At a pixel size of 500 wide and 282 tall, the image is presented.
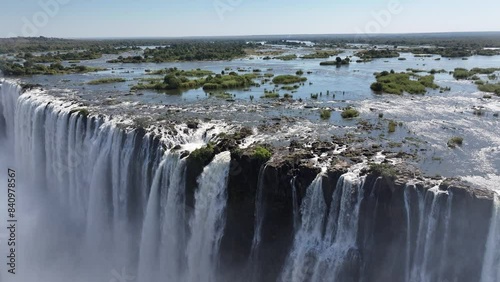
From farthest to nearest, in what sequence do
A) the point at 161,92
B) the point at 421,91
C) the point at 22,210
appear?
the point at 161,92 < the point at 421,91 < the point at 22,210

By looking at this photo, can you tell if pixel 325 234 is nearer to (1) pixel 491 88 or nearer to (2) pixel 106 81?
(1) pixel 491 88

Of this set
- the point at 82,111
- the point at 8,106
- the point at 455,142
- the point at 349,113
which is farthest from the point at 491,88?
the point at 8,106

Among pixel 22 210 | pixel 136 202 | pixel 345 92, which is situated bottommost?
pixel 22 210

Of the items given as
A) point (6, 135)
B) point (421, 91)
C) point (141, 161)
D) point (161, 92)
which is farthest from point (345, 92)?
point (6, 135)

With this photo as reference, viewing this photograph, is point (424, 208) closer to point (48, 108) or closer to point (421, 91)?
point (421, 91)

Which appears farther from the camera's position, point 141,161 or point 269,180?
point 141,161

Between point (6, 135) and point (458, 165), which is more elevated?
point (458, 165)
